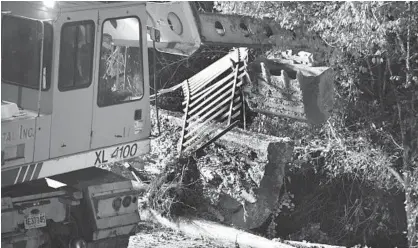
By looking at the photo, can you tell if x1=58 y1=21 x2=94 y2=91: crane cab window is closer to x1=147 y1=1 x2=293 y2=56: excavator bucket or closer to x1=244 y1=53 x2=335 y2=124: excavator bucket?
x1=147 y1=1 x2=293 y2=56: excavator bucket

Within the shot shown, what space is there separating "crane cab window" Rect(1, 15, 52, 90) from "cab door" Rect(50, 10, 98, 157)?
0.10 metres

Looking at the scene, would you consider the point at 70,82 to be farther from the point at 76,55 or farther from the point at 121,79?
the point at 121,79

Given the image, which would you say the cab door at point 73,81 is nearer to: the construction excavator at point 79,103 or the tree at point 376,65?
the construction excavator at point 79,103

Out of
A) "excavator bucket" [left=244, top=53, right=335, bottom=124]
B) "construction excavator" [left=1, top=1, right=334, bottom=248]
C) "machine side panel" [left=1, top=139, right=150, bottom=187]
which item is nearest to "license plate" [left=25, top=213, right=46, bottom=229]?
"construction excavator" [left=1, top=1, right=334, bottom=248]

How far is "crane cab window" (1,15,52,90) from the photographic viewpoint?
28.0 ft

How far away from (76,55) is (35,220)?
5.84ft

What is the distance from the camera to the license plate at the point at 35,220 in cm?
891

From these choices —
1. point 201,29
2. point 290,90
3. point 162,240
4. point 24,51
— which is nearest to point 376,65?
point 290,90

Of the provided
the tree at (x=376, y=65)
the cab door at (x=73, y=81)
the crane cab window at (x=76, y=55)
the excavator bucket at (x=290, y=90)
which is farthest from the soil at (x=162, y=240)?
the tree at (x=376, y=65)

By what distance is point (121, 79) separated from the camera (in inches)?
362

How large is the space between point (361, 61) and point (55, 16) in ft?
23.5

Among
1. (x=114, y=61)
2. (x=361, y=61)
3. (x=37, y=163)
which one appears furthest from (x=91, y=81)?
(x=361, y=61)

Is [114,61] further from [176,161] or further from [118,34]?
[176,161]

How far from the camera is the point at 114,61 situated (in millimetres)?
9164
